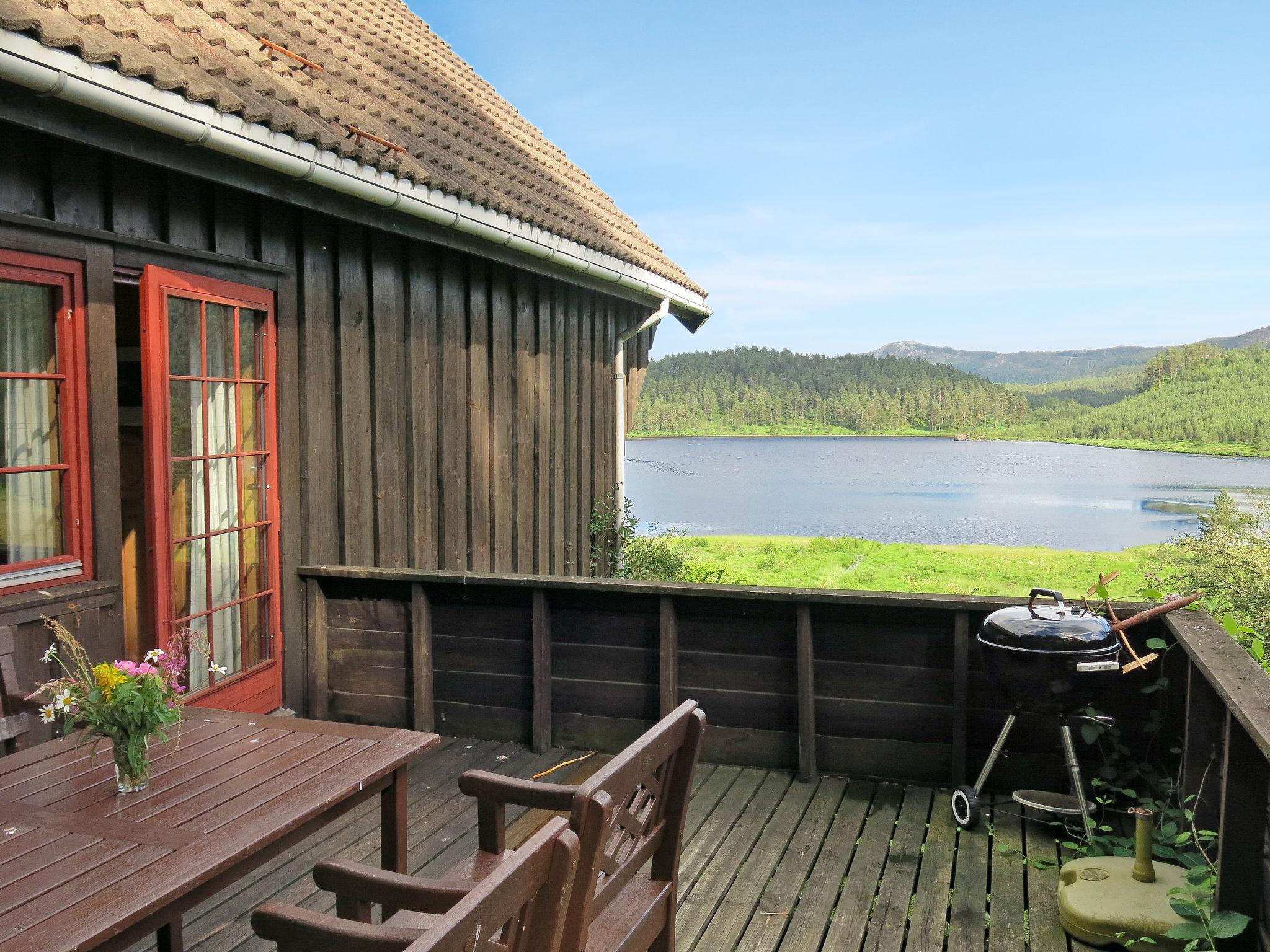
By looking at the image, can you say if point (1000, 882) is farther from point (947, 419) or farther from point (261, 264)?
point (947, 419)

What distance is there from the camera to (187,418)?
145 inches

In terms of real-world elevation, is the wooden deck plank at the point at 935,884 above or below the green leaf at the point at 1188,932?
below

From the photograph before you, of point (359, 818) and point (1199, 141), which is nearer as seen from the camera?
point (359, 818)

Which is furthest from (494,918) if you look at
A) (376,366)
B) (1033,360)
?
(1033,360)

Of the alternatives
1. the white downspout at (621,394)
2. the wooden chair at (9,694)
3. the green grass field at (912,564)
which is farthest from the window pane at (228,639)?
the green grass field at (912,564)

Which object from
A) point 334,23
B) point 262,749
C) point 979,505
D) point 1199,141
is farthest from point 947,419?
point 262,749

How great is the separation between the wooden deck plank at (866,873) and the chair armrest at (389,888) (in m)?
1.55

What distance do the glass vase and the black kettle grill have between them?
2.40m

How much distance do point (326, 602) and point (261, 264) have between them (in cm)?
155

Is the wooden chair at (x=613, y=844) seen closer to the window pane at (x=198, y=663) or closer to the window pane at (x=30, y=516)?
the window pane at (x=30, y=516)

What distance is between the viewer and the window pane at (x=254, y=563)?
407cm

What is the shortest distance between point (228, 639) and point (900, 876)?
2761mm

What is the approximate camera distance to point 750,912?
2770mm

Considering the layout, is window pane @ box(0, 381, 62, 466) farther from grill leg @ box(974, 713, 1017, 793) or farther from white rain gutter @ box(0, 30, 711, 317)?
grill leg @ box(974, 713, 1017, 793)
